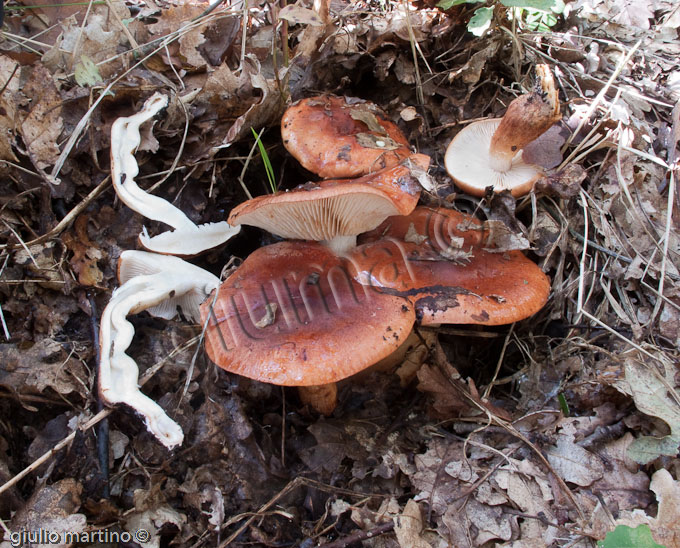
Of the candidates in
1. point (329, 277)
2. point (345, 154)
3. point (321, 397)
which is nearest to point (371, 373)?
point (321, 397)

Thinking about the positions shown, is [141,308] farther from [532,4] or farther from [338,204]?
[532,4]

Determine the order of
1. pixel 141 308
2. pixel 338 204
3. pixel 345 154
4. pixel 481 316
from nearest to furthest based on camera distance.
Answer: pixel 338 204 → pixel 481 316 → pixel 141 308 → pixel 345 154

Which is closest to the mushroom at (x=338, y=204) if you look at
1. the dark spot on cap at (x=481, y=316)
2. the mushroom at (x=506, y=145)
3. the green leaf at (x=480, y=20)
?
the dark spot on cap at (x=481, y=316)

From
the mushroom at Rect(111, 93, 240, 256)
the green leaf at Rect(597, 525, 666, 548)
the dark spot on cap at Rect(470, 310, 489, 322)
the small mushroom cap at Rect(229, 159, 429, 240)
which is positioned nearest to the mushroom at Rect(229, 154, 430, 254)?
the small mushroom cap at Rect(229, 159, 429, 240)

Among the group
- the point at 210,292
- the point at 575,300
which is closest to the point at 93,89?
the point at 210,292

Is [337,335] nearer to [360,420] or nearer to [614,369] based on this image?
[360,420]

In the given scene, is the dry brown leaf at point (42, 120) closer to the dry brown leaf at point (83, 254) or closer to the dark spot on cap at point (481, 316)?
the dry brown leaf at point (83, 254)

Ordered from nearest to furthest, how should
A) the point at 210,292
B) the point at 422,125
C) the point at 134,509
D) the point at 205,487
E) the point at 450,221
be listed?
the point at 134,509 → the point at 205,487 → the point at 210,292 → the point at 450,221 → the point at 422,125
